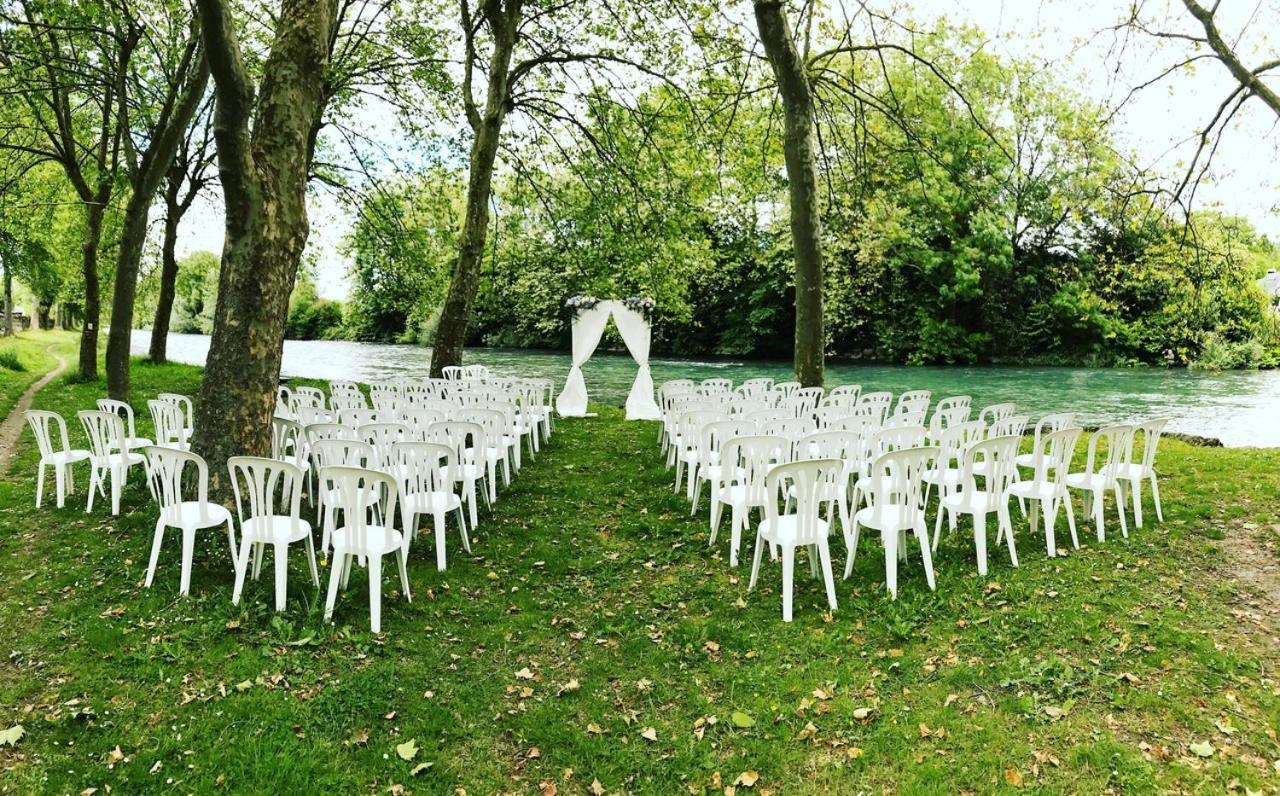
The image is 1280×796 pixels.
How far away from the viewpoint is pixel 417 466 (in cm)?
524

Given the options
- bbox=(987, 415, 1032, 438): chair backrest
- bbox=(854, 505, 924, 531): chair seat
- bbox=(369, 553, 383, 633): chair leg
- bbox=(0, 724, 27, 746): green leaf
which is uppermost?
bbox=(987, 415, 1032, 438): chair backrest

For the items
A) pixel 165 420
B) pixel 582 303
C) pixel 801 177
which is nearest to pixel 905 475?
pixel 801 177

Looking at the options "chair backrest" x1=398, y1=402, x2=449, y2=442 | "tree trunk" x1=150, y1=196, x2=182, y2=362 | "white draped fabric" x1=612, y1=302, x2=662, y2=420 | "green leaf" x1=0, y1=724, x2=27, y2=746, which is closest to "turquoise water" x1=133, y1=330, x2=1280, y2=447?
"tree trunk" x1=150, y1=196, x2=182, y2=362

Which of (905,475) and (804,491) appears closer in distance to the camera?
(804,491)

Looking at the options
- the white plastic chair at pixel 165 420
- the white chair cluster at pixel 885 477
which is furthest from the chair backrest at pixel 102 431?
the white chair cluster at pixel 885 477

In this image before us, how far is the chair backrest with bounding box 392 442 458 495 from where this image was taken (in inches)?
201

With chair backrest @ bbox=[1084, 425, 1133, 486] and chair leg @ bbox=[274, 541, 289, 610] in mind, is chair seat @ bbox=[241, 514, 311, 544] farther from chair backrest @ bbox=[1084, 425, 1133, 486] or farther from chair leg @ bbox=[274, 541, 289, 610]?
chair backrest @ bbox=[1084, 425, 1133, 486]

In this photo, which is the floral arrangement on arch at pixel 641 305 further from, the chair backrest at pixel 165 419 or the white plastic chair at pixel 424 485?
the white plastic chair at pixel 424 485

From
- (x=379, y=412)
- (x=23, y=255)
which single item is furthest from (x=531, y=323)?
(x=379, y=412)

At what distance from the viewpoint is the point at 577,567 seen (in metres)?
5.64

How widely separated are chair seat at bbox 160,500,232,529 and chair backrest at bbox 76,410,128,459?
2061mm

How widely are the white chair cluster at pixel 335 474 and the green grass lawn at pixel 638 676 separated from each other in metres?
0.32

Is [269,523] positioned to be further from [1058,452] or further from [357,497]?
[1058,452]

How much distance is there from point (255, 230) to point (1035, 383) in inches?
943
